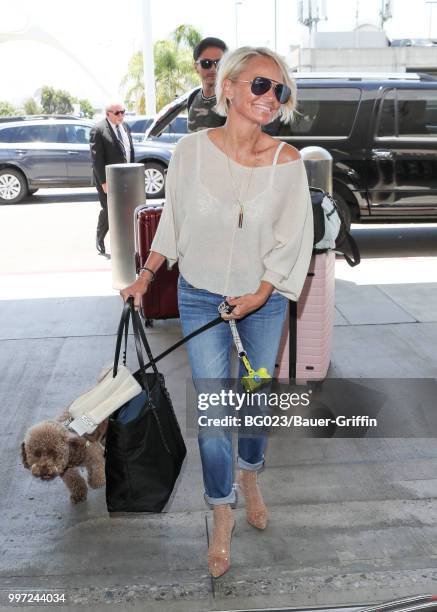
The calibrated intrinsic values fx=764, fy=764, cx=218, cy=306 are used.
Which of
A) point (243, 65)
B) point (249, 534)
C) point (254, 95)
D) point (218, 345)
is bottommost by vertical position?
point (249, 534)

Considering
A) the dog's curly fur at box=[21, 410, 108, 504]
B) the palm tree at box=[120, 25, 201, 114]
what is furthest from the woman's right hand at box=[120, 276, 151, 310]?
the palm tree at box=[120, 25, 201, 114]

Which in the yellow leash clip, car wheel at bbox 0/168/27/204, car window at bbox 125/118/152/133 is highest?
the yellow leash clip

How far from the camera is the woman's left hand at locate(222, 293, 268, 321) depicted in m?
2.98

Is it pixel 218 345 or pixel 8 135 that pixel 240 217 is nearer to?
pixel 218 345

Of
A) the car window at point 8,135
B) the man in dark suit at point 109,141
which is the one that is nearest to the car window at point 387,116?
the man in dark suit at point 109,141

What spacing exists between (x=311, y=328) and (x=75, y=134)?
12.7 m

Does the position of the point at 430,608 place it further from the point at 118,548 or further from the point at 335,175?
the point at 335,175

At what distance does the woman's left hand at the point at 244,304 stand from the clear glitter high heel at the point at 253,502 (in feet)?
2.94

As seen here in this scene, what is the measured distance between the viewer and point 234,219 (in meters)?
2.96

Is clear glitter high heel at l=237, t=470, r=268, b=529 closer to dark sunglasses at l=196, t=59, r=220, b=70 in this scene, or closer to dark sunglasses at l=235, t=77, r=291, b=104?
dark sunglasses at l=235, t=77, r=291, b=104

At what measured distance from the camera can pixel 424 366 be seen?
219 inches

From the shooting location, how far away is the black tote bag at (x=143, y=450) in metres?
3.13

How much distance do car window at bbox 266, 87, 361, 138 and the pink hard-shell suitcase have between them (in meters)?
5.12

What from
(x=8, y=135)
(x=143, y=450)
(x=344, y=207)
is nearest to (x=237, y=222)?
(x=143, y=450)
